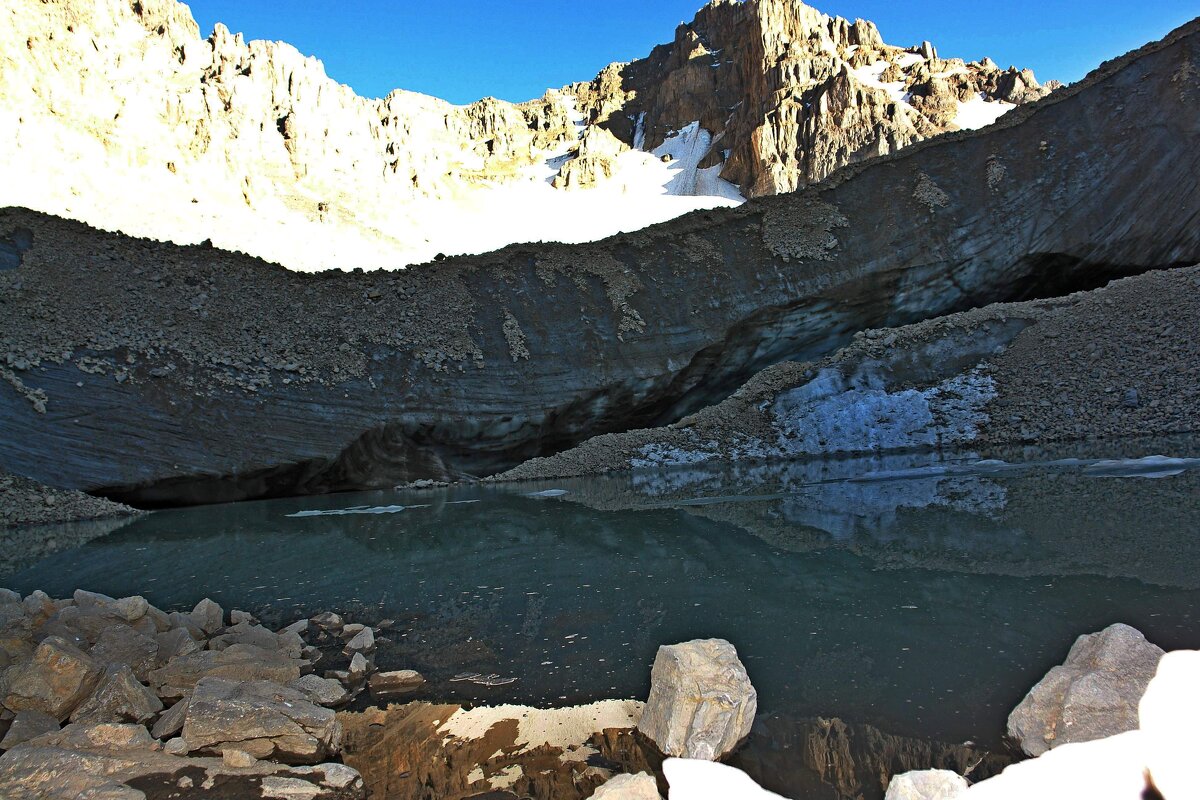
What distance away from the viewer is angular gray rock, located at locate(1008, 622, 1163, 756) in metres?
2.29

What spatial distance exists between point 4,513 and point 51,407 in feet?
8.87

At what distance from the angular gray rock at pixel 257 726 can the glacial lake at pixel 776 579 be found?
78cm

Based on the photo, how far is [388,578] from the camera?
6715mm

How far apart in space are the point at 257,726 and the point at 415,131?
9007cm

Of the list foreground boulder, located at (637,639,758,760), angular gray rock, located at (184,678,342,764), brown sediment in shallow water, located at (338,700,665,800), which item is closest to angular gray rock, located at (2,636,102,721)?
angular gray rock, located at (184,678,342,764)

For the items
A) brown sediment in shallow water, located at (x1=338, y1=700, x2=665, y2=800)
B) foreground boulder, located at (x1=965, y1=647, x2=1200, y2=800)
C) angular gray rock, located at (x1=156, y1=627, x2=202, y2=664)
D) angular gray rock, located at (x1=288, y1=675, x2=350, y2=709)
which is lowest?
brown sediment in shallow water, located at (x1=338, y1=700, x2=665, y2=800)

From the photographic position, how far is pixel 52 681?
10.6 feet

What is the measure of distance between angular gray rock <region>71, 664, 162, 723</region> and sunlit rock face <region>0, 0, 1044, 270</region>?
51610 mm

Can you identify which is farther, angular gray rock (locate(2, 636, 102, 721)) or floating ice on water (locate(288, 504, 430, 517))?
floating ice on water (locate(288, 504, 430, 517))

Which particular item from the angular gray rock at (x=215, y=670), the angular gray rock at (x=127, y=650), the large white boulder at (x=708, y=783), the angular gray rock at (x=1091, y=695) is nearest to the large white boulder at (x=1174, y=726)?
the angular gray rock at (x=1091, y=695)

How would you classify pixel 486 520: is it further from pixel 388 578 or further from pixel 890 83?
pixel 890 83

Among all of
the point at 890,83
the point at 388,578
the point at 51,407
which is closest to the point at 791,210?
the point at 388,578

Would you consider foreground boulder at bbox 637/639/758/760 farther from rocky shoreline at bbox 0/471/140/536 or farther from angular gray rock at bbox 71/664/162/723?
rocky shoreline at bbox 0/471/140/536

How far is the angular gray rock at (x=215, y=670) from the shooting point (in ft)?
11.6
